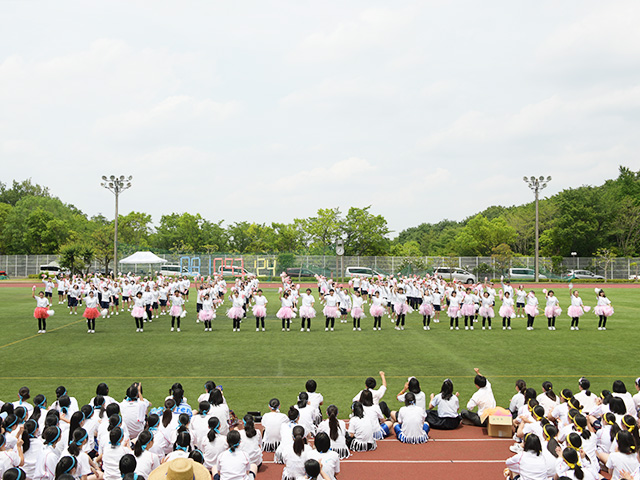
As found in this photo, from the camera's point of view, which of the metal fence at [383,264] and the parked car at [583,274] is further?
the parked car at [583,274]

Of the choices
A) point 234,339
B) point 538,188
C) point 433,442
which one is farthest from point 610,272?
point 433,442

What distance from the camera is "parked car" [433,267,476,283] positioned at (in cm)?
4425

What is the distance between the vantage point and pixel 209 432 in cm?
594

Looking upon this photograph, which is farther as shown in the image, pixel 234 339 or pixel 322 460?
pixel 234 339

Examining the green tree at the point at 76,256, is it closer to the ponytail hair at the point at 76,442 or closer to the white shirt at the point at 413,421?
the ponytail hair at the point at 76,442

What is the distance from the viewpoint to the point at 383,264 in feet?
159

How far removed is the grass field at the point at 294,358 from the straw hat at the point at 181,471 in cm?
419

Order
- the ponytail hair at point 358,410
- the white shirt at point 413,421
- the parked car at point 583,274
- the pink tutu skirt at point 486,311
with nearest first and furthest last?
the ponytail hair at point 358,410
the white shirt at point 413,421
the pink tutu skirt at point 486,311
the parked car at point 583,274

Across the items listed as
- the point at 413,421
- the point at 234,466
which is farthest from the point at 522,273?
the point at 234,466

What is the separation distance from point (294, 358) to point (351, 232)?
134ft

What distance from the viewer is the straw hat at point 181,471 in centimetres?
430

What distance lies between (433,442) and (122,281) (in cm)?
2024

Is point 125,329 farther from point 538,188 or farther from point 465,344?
point 538,188

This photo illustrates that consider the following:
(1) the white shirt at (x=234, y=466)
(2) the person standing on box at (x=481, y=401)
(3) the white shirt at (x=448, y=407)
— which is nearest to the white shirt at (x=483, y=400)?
(2) the person standing on box at (x=481, y=401)
